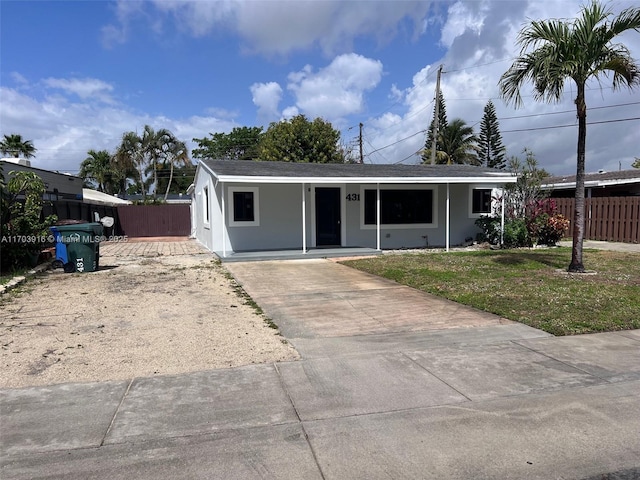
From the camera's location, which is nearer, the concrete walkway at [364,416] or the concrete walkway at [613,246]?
the concrete walkway at [364,416]

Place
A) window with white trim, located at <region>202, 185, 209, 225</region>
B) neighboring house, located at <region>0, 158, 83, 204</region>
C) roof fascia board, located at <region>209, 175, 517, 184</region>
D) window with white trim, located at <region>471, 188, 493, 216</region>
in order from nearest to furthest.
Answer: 1. roof fascia board, located at <region>209, 175, 517, 184</region>
2. window with white trim, located at <region>202, 185, 209, 225</region>
3. neighboring house, located at <region>0, 158, 83, 204</region>
4. window with white trim, located at <region>471, 188, 493, 216</region>

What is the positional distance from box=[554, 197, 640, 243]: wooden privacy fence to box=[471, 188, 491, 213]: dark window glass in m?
4.04

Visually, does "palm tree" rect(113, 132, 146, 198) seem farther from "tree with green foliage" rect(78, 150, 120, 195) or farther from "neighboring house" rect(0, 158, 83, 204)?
"neighboring house" rect(0, 158, 83, 204)

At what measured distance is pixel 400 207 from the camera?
55.6 ft

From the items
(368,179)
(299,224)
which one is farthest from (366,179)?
(299,224)

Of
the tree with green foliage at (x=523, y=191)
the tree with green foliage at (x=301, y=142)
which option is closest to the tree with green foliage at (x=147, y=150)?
the tree with green foliage at (x=301, y=142)

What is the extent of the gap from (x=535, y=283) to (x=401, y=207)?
8.17m

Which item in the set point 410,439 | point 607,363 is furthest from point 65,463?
point 607,363

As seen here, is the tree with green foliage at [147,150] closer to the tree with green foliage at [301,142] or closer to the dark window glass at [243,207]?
the tree with green foliage at [301,142]

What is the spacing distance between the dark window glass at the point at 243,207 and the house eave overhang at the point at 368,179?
1.42 m

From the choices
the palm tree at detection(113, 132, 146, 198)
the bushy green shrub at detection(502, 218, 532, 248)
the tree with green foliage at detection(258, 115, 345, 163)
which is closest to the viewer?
the bushy green shrub at detection(502, 218, 532, 248)

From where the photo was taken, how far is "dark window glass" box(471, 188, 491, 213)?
17.8 metres

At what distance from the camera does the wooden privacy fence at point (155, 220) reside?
91.5 feet

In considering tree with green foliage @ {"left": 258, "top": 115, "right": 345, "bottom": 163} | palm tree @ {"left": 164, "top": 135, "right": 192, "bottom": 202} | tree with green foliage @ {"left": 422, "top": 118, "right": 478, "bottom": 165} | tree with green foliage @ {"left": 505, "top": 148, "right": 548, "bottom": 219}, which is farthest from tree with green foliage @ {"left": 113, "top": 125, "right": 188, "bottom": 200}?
tree with green foliage @ {"left": 505, "top": 148, "right": 548, "bottom": 219}
